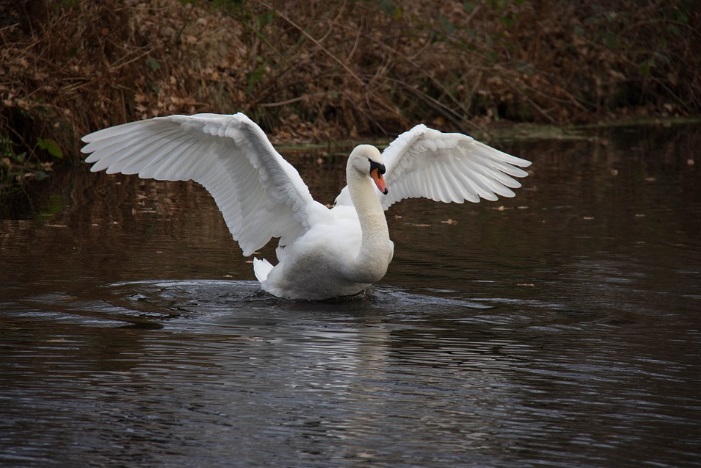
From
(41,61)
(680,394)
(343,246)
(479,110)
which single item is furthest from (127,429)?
(479,110)

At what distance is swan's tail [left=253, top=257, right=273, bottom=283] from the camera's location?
900cm

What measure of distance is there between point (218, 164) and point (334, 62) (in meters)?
9.67

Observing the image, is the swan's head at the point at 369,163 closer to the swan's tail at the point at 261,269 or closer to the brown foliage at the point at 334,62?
the swan's tail at the point at 261,269

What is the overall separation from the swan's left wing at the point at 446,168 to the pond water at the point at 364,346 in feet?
1.84

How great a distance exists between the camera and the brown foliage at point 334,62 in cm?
1502

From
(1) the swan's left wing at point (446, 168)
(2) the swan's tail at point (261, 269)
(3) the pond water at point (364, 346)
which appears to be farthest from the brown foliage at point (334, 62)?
(2) the swan's tail at point (261, 269)

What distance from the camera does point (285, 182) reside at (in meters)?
8.71

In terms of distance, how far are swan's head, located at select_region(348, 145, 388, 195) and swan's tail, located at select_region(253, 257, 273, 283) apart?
1053 millimetres

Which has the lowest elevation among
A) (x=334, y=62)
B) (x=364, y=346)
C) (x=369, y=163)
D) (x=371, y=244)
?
(x=364, y=346)

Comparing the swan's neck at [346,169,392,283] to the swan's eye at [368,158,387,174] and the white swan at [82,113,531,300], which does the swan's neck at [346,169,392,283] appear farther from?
the swan's eye at [368,158,387,174]

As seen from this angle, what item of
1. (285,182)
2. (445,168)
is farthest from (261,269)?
(445,168)

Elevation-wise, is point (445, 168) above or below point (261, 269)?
above

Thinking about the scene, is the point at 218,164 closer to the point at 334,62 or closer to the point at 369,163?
the point at 369,163

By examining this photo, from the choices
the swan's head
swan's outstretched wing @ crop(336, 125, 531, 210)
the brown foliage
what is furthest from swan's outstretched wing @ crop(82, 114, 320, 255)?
the brown foliage
